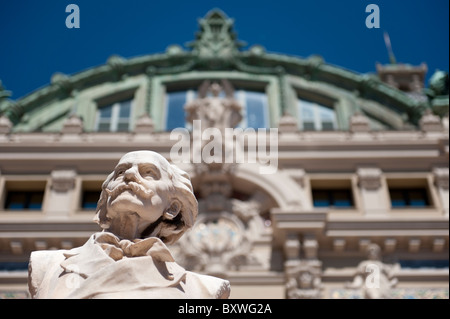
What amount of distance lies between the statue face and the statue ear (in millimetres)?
53

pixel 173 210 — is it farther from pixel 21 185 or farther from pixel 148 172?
pixel 21 185

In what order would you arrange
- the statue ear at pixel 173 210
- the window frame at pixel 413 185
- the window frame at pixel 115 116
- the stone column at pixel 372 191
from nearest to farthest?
1. the statue ear at pixel 173 210
2. the stone column at pixel 372 191
3. the window frame at pixel 413 185
4. the window frame at pixel 115 116

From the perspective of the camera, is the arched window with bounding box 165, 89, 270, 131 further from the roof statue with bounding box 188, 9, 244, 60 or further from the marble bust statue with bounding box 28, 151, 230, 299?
the marble bust statue with bounding box 28, 151, 230, 299

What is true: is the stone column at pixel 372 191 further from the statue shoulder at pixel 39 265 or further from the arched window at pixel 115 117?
the statue shoulder at pixel 39 265

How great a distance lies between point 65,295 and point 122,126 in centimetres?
1825

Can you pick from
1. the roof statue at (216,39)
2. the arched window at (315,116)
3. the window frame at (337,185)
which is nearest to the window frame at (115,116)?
the roof statue at (216,39)

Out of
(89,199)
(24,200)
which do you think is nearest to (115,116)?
(89,199)

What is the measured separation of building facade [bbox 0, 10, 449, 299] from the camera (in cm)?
1580

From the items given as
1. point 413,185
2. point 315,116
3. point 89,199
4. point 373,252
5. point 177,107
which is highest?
point 177,107

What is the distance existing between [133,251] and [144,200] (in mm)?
328

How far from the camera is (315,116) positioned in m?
22.2

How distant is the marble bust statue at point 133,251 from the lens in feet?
12.3

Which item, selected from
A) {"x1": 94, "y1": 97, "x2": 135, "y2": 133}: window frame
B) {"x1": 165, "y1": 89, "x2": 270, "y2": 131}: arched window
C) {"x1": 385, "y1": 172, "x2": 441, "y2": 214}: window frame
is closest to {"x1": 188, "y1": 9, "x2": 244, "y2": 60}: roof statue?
{"x1": 165, "y1": 89, "x2": 270, "y2": 131}: arched window

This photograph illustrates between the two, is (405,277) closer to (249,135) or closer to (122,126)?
(249,135)
